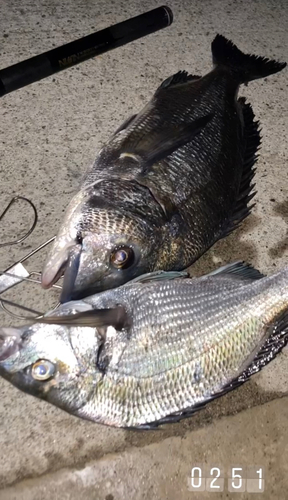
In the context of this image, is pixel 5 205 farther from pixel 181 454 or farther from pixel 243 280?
pixel 181 454

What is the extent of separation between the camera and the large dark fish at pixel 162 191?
1.91m

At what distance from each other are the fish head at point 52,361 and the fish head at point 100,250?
5.6 inches

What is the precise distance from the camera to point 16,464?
202 centimetres

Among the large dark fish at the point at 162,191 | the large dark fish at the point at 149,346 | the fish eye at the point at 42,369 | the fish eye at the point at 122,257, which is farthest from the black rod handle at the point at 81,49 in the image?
the fish eye at the point at 42,369

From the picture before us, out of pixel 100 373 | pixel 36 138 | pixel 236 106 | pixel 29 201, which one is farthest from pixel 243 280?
pixel 36 138

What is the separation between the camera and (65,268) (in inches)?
74.9

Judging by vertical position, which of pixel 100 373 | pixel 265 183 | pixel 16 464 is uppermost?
pixel 265 183

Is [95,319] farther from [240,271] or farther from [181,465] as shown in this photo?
[181,465]

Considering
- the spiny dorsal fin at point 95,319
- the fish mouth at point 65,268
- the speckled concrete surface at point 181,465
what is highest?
the fish mouth at point 65,268

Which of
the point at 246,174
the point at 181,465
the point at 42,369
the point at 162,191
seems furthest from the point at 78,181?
the point at 181,465

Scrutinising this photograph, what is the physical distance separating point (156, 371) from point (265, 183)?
1.12m

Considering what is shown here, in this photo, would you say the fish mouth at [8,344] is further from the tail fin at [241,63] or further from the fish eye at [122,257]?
the tail fin at [241,63]

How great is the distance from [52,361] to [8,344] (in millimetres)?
150

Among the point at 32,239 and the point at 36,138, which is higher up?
the point at 36,138
